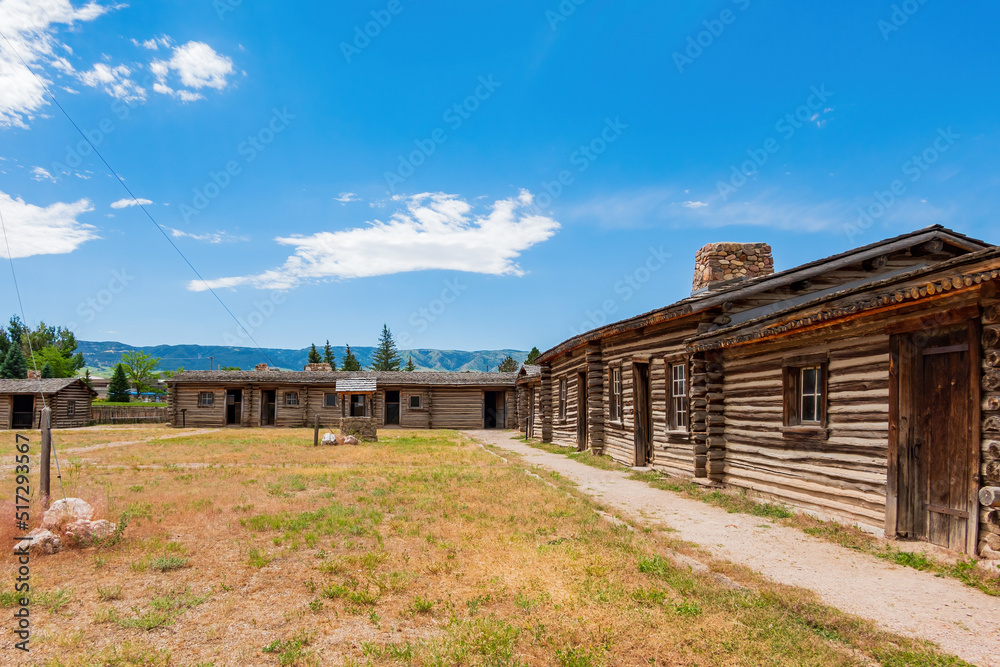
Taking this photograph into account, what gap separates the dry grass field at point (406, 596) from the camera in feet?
14.2

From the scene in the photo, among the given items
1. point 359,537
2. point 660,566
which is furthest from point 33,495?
point 660,566

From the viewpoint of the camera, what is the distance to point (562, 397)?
81.2ft

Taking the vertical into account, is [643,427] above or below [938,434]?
below

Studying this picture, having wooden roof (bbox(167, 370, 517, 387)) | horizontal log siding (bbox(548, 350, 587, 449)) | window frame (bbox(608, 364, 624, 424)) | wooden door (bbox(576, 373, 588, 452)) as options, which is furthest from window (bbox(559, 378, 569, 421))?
wooden roof (bbox(167, 370, 517, 387))

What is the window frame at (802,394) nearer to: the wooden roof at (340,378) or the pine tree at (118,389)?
the wooden roof at (340,378)

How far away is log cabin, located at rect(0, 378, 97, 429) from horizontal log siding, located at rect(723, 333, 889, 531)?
40.4 metres

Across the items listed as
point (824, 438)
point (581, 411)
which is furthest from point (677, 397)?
point (581, 411)

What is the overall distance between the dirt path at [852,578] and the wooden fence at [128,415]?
43.1 m

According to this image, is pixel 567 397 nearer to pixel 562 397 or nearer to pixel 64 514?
pixel 562 397

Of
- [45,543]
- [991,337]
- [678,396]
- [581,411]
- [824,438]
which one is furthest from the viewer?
[581,411]

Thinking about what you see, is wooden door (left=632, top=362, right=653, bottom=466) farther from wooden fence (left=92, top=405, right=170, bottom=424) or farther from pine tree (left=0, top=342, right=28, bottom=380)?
pine tree (left=0, top=342, right=28, bottom=380)

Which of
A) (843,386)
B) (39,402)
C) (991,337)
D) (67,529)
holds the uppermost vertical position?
(991,337)

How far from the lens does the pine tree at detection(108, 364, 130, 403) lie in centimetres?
6638

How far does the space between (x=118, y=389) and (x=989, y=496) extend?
257 feet
